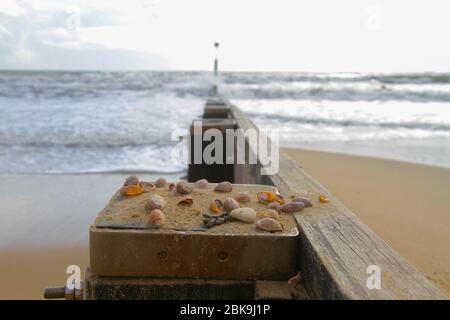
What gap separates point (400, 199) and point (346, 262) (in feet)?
15.9

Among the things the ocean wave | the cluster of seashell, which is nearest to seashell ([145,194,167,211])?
the cluster of seashell

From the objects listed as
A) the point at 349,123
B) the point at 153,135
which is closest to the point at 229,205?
the point at 153,135

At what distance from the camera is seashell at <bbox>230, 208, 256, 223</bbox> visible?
1.66 meters

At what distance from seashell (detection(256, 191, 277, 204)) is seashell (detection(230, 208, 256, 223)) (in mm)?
220

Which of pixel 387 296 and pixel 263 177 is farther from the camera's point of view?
pixel 263 177

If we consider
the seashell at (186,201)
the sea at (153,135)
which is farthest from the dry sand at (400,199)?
the seashell at (186,201)

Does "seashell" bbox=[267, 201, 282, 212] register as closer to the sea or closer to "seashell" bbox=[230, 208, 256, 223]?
"seashell" bbox=[230, 208, 256, 223]

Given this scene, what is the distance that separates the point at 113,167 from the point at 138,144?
7.95 ft

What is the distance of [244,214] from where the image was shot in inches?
65.7

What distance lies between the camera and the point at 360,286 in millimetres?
1217
